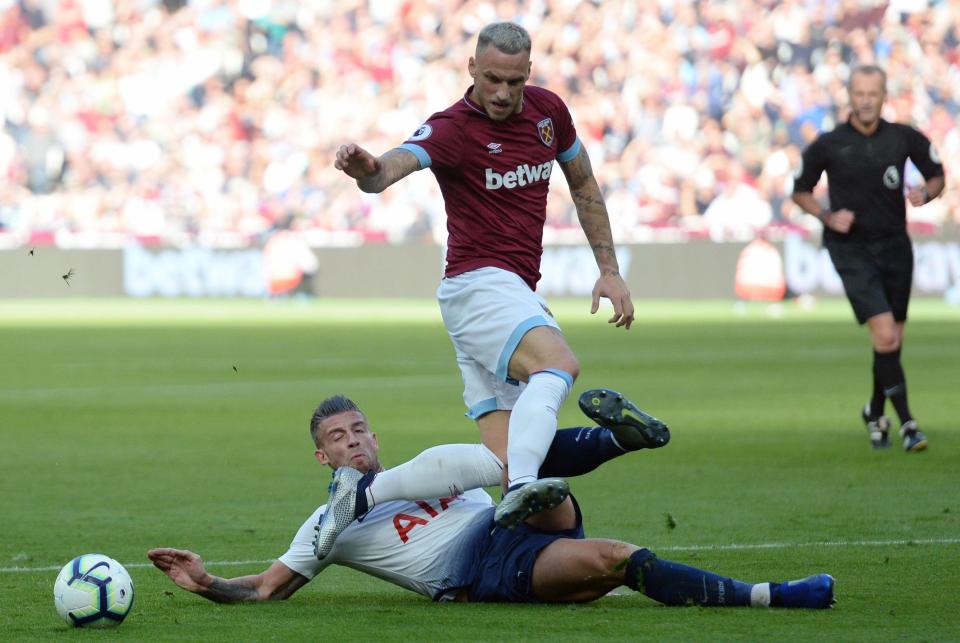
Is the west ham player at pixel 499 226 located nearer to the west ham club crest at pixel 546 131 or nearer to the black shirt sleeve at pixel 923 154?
the west ham club crest at pixel 546 131

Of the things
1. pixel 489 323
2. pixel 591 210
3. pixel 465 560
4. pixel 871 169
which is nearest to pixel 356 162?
pixel 489 323

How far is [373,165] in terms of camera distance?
6.01 meters

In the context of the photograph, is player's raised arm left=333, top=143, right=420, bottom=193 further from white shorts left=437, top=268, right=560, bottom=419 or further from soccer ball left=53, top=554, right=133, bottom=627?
soccer ball left=53, top=554, right=133, bottom=627

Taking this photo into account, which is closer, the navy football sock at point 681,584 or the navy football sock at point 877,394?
the navy football sock at point 681,584

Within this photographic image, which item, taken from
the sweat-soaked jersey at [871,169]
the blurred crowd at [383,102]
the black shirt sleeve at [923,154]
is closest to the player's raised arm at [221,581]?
the sweat-soaked jersey at [871,169]

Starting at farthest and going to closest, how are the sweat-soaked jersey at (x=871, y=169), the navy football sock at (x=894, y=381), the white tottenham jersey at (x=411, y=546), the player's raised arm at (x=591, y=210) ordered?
1. the sweat-soaked jersey at (x=871, y=169)
2. the navy football sock at (x=894, y=381)
3. the player's raised arm at (x=591, y=210)
4. the white tottenham jersey at (x=411, y=546)

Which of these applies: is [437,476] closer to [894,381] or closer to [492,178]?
[492,178]

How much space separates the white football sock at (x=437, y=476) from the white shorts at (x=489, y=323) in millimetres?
578

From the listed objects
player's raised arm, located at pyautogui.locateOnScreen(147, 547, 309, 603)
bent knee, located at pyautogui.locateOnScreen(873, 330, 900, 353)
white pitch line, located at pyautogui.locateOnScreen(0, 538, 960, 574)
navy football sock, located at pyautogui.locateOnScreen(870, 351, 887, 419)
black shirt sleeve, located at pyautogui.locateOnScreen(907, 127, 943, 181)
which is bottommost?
white pitch line, located at pyautogui.locateOnScreen(0, 538, 960, 574)

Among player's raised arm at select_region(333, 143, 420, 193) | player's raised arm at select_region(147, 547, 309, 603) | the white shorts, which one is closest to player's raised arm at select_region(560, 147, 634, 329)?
the white shorts

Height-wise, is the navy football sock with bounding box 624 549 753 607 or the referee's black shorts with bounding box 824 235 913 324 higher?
the referee's black shorts with bounding box 824 235 913 324

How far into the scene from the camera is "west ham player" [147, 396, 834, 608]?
18.5ft

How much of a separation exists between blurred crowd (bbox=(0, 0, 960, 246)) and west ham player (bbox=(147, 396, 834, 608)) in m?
22.6

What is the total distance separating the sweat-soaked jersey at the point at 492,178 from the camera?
6.61 m
